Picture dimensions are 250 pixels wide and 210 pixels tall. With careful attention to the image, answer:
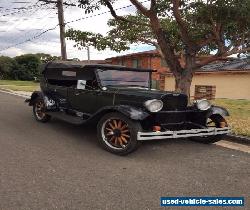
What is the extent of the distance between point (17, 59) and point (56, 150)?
5959 cm

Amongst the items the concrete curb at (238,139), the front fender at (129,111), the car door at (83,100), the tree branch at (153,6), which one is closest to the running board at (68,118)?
the car door at (83,100)

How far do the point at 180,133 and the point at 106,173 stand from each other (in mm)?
1876

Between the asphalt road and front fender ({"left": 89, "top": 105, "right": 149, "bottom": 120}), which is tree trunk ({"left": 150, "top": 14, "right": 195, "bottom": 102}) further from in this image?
front fender ({"left": 89, "top": 105, "right": 149, "bottom": 120})

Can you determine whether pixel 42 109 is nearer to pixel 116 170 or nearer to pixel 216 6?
pixel 116 170

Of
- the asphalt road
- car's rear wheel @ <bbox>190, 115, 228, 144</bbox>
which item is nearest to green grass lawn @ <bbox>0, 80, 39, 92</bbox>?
the asphalt road

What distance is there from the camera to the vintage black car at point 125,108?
20.7 ft

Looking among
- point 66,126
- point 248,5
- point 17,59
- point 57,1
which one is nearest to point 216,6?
point 248,5

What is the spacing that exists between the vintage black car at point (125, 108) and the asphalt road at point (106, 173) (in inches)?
14.6

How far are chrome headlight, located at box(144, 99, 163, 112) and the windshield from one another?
1.42m

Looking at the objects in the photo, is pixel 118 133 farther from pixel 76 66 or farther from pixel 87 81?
pixel 76 66

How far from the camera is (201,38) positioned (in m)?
11.4

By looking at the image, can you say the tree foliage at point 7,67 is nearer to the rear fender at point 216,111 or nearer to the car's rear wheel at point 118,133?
the car's rear wheel at point 118,133

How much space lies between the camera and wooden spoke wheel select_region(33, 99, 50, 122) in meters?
9.24

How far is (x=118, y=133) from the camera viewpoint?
6.40 meters
